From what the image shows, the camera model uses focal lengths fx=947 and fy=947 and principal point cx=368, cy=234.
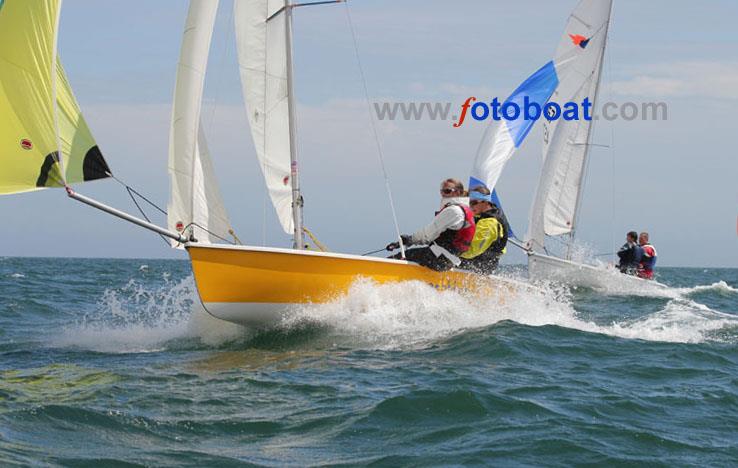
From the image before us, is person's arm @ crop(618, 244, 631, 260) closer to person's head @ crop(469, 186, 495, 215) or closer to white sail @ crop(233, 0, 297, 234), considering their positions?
person's head @ crop(469, 186, 495, 215)

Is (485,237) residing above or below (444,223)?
below

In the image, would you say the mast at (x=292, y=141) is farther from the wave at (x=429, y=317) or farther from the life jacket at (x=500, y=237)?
the life jacket at (x=500, y=237)

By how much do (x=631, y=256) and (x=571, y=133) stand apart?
296cm

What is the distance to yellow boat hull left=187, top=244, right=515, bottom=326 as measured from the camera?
8266 mm

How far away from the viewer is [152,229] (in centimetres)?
808

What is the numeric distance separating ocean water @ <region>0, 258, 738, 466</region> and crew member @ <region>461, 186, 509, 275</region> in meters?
0.43

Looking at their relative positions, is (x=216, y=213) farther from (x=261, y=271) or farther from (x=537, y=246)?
(x=537, y=246)

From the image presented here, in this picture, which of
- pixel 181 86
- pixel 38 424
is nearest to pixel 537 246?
pixel 181 86

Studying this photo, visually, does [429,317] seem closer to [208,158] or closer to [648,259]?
[208,158]

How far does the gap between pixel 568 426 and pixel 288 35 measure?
5.41 meters

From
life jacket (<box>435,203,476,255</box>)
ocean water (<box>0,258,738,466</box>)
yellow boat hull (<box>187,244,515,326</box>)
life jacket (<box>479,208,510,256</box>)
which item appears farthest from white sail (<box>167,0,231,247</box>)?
life jacket (<box>479,208,510,256</box>)

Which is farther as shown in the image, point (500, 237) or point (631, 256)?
point (631, 256)

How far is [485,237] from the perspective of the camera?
984 cm

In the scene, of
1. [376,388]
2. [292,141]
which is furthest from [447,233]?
[376,388]
